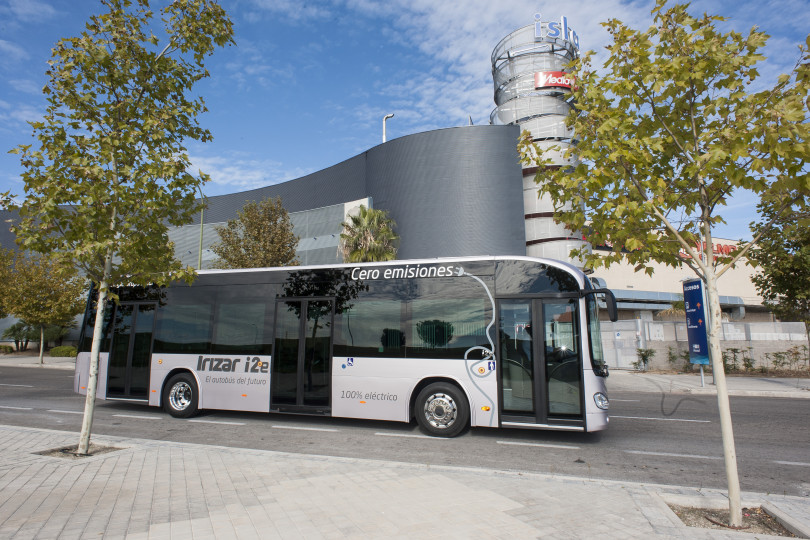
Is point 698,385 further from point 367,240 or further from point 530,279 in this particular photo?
point 367,240

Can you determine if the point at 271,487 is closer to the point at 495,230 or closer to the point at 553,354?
the point at 553,354

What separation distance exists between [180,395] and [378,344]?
16.8ft

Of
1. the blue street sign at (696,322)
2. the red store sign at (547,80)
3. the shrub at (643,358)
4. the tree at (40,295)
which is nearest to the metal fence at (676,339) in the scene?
the shrub at (643,358)

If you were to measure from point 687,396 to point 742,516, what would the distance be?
447 inches

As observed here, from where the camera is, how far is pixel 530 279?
328 inches

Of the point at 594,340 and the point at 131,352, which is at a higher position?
the point at 594,340

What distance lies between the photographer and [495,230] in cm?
3394

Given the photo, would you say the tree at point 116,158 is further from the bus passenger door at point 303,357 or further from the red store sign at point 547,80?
the red store sign at point 547,80

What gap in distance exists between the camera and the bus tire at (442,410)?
8289mm

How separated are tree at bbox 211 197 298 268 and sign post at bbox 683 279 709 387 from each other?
19.8 m

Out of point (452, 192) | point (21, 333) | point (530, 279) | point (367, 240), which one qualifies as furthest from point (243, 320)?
point (21, 333)

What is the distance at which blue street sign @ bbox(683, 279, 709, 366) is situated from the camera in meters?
15.8

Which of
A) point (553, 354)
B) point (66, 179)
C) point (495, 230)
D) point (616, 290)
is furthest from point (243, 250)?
point (616, 290)

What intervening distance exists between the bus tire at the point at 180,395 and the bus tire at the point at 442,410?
17.6 feet
